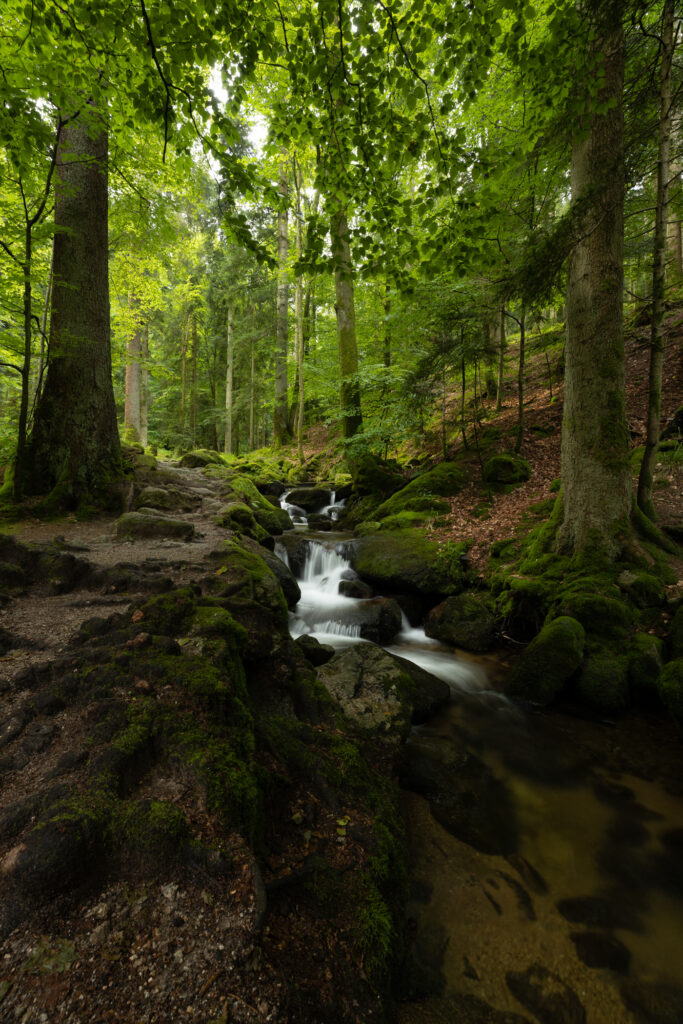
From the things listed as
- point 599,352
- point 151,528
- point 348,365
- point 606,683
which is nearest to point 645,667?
point 606,683

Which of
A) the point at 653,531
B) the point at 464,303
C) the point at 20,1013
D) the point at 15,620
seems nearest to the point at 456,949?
the point at 20,1013

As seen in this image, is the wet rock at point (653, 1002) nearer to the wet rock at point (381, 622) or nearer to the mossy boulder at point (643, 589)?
the mossy boulder at point (643, 589)

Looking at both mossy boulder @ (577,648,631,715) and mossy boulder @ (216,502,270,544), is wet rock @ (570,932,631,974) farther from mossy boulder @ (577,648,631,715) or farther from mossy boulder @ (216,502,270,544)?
mossy boulder @ (216,502,270,544)

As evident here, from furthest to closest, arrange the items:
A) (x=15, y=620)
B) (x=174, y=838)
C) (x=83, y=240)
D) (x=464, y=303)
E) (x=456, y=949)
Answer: (x=464, y=303) → (x=83, y=240) → (x=15, y=620) → (x=456, y=949) → (x=174, y=838)

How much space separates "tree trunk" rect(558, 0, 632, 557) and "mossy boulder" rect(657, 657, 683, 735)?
189cm

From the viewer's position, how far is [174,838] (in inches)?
71.9

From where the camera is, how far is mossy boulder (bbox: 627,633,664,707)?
4.96 meters

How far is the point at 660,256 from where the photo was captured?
5.80 meters

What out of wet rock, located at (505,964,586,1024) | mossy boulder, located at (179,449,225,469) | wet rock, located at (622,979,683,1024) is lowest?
wet rock, located at (622,979,683,1024)

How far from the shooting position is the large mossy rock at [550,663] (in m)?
5.29

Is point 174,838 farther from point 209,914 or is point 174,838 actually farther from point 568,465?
point 568,465

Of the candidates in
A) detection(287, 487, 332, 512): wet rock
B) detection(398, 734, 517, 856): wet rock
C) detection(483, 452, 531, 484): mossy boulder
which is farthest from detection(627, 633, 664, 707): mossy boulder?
detection(287, 487, 332, 512): wet rock

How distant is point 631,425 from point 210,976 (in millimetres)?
11186

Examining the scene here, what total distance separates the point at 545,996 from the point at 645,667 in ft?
11.9
